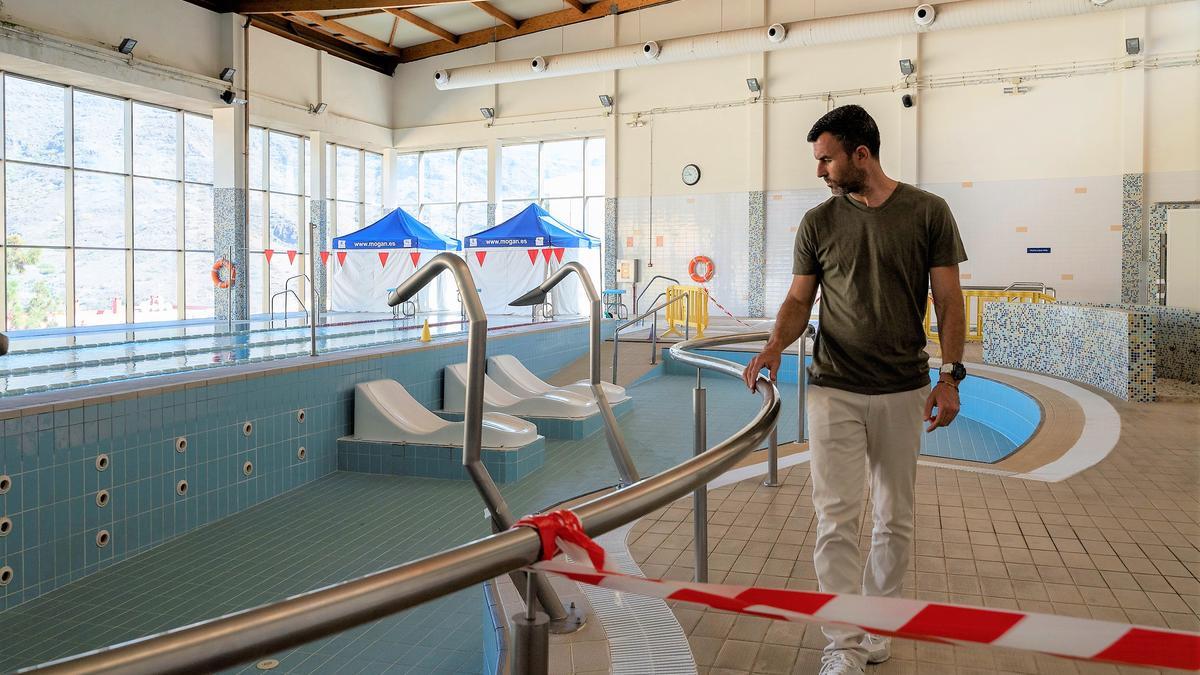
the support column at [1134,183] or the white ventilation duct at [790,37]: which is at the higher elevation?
the white ventilation duct at [790,37]

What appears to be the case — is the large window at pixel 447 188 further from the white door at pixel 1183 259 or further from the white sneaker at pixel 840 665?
the white sneaker at pixel 840 665

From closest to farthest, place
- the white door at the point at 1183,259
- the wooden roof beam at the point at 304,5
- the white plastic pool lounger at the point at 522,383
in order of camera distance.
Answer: the white plastic pool lounger at the point at 522,383 → the white door at the point at 1183,259 → the wooden roof beam at the point at 304,5

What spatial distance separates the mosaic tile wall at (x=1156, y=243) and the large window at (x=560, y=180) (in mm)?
9143

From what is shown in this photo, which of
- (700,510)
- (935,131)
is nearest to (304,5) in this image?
(935,131)

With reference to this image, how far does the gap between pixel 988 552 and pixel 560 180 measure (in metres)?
14.7

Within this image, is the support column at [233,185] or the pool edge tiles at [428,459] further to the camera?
the support column at [233,185]

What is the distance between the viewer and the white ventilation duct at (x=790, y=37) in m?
11.2

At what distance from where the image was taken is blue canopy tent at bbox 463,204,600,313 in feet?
40.7

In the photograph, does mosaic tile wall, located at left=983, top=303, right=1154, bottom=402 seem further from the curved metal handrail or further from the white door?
the curved metal handrail

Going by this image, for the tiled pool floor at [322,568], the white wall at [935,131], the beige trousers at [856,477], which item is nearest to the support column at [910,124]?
the white wall at [935,131]

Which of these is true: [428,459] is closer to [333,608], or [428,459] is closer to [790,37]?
[333,608]

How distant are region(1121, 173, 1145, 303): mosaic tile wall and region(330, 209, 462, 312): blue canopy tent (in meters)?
10.2

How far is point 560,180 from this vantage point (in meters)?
17.0

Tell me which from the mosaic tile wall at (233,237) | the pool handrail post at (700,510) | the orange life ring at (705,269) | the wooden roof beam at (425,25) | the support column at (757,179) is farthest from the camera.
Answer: the wooden roof beam at (425,25)
